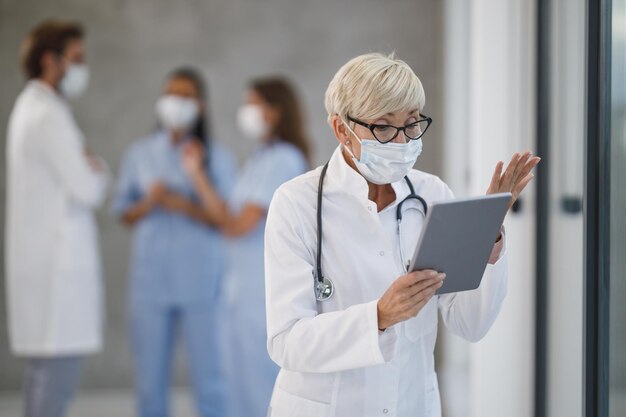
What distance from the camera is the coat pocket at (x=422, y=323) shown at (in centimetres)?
150

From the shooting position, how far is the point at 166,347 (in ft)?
11.8

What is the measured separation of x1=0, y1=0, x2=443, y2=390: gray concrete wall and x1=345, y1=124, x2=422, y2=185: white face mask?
8.45 ft

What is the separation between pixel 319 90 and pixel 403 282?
9.76 ft

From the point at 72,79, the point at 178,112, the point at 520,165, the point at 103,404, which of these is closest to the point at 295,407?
the point at 520,165

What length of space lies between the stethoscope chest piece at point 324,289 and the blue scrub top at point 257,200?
1921 mm

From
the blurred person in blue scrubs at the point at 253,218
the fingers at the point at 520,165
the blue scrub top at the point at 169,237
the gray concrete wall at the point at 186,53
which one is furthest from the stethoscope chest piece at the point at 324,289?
the gray concrete wall at the point at 186,53

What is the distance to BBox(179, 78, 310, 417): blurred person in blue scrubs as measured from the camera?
11.1ft

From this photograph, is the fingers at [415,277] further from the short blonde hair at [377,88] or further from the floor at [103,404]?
the floor at [103,404]

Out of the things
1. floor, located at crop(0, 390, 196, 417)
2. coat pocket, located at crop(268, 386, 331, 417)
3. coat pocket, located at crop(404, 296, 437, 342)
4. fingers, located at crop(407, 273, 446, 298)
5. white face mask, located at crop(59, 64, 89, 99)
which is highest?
white face mask, located at crop(59, 64, 89, 99)

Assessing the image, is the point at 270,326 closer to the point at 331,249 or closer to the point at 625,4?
the point at 331,249

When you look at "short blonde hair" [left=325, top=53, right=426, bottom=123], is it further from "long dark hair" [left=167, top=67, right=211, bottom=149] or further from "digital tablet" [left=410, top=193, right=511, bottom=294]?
"long dark hair" [left=167, top=67, right=211, bottom=149]

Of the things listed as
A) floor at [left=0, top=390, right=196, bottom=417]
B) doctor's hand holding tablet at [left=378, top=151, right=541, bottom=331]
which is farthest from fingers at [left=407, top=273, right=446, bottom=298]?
floor at [left=0, top=390, right=196, bottom=417]

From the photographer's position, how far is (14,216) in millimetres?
3293

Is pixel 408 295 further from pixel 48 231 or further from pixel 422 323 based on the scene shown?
pixel 48 231
